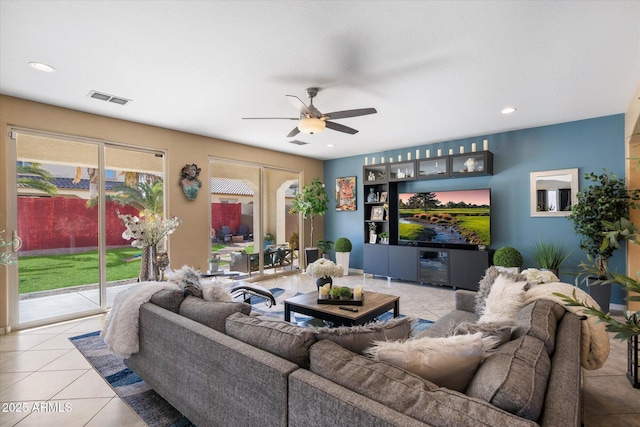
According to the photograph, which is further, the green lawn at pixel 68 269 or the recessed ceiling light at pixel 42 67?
the green lawn at pixel 68 269

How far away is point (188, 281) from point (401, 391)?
1.77 m

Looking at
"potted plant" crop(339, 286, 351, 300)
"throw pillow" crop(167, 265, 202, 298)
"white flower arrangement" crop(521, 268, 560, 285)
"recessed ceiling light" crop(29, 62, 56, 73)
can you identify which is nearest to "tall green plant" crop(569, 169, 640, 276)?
"white flower arrangement" crop(521, 268, 560, 285)

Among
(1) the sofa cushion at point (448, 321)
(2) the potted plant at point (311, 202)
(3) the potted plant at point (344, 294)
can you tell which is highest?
(2) the potted plant at point (311, 202)

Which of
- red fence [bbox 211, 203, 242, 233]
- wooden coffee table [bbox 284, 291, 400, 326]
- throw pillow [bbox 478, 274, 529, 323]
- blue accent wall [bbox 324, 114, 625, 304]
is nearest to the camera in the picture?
throw pillow [bbox 478, 274, 529, 323]

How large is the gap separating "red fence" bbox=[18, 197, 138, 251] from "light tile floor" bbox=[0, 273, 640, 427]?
105 centimetres

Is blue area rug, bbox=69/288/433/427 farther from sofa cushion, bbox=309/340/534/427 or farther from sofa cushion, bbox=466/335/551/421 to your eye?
sofa cushion, bbox=466/335/551/421

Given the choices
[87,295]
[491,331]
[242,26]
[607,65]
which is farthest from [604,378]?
[87,295]

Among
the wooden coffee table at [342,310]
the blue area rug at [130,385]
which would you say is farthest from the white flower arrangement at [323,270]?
the blue area rug at [130,385]

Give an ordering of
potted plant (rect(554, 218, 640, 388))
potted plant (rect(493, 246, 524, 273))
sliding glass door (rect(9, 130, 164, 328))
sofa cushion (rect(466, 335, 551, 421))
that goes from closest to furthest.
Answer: potted plant (rect(554, 218, 640, 388)) → sofa cushion (rect(466, 335, 551, 421)) → sliding glass door (rect(9, 130, 164, 328)) → potted plant (rect(493, 246, 524, 273))

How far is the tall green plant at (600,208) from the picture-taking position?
3.75 m

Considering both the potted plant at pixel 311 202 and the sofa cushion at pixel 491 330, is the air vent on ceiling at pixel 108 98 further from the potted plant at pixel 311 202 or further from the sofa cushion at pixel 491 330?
the sofa cushion at pixel 491 330

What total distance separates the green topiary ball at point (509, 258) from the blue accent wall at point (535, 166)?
1.35 feet

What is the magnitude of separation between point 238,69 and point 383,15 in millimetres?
1400

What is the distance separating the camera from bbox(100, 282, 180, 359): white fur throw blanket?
2.19 m
